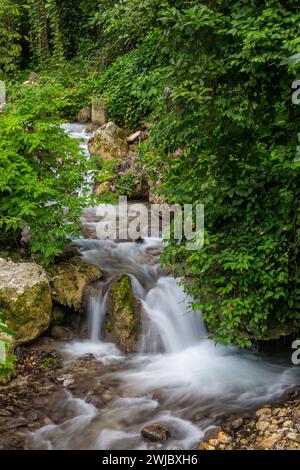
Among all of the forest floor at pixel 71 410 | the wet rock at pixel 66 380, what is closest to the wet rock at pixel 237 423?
the forest floor at pixel 71 410

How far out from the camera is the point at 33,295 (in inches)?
256

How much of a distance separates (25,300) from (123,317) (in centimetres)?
140

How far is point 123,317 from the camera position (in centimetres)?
688

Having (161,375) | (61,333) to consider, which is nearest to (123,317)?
(61,333)

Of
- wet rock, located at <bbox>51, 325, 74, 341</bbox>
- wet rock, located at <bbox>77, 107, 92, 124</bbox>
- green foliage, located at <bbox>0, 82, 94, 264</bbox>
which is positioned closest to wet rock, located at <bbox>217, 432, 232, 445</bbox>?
wet rock, located at <bbox>51, 325, 74, 341</bbox>

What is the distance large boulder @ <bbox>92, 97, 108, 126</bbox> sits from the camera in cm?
1420

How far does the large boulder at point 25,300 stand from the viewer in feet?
20.9

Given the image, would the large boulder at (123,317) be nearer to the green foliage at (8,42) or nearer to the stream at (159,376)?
the stream at (159,376)

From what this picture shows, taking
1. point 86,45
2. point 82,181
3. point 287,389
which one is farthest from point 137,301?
point 86,45

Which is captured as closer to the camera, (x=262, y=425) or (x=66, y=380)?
(x=262, y=425)

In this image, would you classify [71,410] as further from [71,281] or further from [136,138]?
[136,138]

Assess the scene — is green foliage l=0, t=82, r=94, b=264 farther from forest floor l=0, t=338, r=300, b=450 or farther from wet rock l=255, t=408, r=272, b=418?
wet rock l=255, t=408, r=272, b=418

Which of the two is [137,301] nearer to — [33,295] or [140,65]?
[33,295]

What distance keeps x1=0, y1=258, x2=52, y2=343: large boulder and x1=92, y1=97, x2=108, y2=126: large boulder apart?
843 cm
